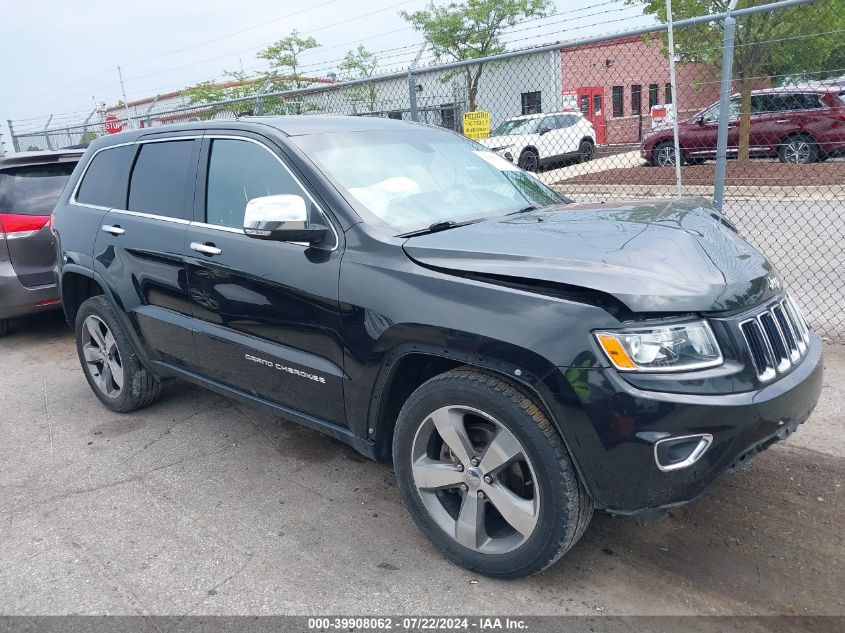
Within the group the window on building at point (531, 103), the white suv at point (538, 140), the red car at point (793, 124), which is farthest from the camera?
the window on building at point (531, 103)

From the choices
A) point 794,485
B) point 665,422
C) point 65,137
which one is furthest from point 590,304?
point 65,137

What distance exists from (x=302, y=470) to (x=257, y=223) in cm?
147

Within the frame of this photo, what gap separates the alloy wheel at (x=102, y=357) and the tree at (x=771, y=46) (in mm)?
7272

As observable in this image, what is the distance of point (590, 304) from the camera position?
236 cm

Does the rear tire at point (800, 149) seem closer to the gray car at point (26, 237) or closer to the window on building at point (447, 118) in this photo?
the window on building at point (447, 118)

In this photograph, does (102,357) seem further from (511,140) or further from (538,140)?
(538,140)

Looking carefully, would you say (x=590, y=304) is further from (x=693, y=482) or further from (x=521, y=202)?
(x=521, y=202)

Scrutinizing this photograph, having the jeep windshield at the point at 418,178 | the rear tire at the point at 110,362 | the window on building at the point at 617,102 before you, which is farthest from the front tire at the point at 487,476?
the window on building at the point at 617,102

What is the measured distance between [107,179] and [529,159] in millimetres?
11996

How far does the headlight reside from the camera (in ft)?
7.54

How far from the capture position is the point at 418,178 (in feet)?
11.6

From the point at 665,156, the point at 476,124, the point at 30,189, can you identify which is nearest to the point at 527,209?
the point at 476,124

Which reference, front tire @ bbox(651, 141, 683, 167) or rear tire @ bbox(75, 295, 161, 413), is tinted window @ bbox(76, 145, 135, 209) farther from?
front tire @ bbox(651, 141, 683, 167)

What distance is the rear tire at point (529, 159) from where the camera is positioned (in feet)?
48.6
